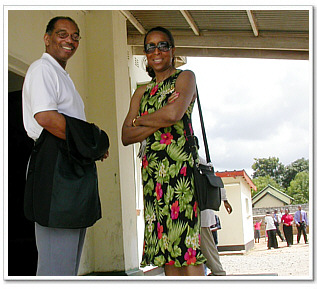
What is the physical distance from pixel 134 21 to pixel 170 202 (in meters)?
5.62

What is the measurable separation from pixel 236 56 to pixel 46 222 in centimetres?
739

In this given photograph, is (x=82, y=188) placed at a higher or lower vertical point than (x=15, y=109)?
lower

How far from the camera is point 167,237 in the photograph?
2.95 meters

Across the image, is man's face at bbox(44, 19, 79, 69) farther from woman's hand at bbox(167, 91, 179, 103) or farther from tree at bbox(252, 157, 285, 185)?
tree at bbox(252, 157, 285, 185)

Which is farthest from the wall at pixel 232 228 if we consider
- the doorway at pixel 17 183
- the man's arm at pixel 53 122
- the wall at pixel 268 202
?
the man's arm at pixel 53 122

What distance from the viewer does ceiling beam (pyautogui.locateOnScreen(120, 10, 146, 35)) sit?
24.6 feet

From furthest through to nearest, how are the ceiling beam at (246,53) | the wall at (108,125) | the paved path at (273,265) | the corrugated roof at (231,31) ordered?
1. the paved path at (273,265)
2. the ceiling beam at (246,53)
3. the corrugated roof at (231,31)
4. the wall at (108,125)

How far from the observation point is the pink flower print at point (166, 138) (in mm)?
3074

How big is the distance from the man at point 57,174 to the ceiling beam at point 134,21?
4.93m

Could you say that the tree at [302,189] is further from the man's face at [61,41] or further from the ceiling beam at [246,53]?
the ceiling beam at [246,53]

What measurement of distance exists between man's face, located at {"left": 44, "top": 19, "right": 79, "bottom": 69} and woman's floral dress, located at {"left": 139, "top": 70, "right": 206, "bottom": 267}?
2.26 feet
